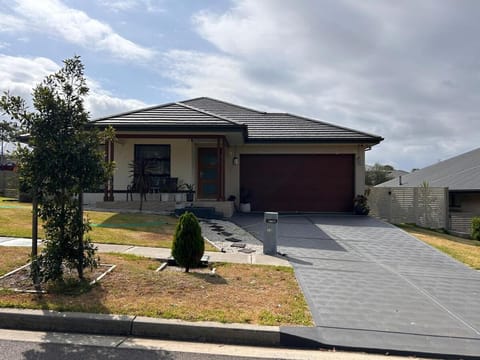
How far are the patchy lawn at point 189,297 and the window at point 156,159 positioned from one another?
335 inches

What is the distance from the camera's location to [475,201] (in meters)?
19.3

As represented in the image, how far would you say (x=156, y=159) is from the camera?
14570 millimetres

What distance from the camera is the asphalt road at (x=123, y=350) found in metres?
3.49

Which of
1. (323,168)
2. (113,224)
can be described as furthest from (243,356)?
(323,168)

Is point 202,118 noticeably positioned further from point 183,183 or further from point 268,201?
point 268,201

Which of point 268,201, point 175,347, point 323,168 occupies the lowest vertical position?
point 175,347

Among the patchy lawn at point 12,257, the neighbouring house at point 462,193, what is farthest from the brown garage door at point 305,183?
the patchy lawn at point 12,257

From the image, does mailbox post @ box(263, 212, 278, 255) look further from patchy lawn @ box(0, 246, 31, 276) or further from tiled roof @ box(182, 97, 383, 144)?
tiled roof @ box(182, 97, 383, 144)

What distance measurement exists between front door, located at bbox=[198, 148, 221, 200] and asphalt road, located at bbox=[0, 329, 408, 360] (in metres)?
11.5

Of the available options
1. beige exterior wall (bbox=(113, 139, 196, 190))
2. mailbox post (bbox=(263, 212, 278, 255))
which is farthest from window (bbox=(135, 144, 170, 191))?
mailbox post (bbox=(263, 212, 278, 255))

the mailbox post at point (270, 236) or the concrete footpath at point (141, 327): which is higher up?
the mailbox post at point (270, 236)

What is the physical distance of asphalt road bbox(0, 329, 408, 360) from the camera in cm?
349

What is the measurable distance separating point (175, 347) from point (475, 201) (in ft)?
67.9

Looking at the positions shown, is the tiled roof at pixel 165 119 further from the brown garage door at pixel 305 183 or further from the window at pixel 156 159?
the brown garage door at pixel 305 183
